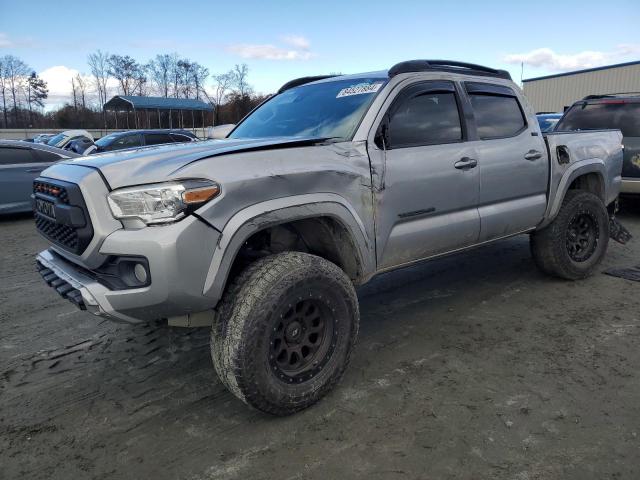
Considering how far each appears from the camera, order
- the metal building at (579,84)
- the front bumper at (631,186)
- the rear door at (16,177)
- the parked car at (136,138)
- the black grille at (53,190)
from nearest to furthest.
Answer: the black grille at (53,190), the front bumper at (631,186), the rear door at (16,177), the parked car at (136,138), the metal building at (579,84)

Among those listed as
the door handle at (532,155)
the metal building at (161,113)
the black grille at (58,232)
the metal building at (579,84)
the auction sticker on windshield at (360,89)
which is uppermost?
the metal building at (579,84)

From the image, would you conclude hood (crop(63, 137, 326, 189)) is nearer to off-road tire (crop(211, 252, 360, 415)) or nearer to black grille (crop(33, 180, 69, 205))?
black grille (crop(33, 180, 69, 205))

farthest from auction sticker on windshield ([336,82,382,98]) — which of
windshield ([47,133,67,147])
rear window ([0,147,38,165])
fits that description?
windshield ([47,133,67,147])

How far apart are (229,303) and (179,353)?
3.90 ft

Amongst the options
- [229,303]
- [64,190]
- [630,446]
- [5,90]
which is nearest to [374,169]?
[229,303]

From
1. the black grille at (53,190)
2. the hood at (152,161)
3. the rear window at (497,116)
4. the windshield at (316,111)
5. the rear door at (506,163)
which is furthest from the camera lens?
the rear window at (497,116)

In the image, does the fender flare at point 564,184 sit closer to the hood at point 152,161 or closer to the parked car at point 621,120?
the hood at point 152,161

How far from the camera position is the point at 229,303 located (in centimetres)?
264

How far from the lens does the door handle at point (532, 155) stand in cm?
426

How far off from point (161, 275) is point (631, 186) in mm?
7469

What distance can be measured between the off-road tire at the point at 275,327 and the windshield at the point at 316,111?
1.01 m

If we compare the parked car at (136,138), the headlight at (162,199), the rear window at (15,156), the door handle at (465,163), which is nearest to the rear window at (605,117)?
the door handle at (465,163)

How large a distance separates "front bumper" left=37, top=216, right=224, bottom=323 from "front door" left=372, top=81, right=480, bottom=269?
1220 mm

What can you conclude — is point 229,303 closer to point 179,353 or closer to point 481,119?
point 179,353
